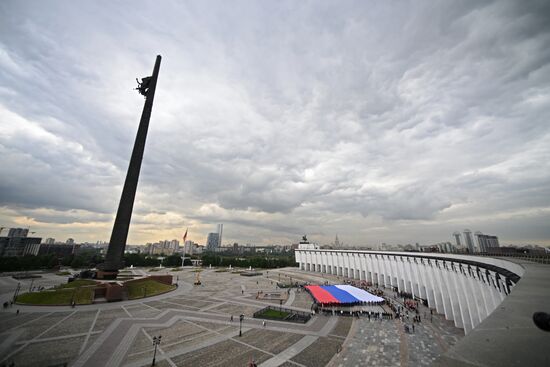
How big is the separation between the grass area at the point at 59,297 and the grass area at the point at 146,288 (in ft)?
21.3

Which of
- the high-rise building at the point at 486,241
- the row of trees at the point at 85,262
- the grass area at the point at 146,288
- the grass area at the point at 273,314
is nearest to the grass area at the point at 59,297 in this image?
the grass area at the point at 146,288

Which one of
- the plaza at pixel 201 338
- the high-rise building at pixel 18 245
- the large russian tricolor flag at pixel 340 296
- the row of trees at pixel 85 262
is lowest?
the plaza at pixel 201 338

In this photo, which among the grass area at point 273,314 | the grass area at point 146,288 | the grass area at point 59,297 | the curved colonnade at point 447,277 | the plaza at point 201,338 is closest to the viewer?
the plaza at point 201,338

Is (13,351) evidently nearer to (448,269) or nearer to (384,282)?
(448,269)

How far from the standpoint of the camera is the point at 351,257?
2940 inches

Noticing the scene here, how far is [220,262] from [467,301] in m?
100

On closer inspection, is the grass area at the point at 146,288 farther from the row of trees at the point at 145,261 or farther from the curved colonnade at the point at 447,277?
the row of trees at the point at 145,261

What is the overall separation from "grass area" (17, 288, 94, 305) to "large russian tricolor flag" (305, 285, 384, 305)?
39.4 meters

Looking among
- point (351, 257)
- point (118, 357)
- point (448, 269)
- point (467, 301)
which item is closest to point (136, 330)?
point (118, 357)

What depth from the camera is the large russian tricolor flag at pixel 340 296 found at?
40169mm

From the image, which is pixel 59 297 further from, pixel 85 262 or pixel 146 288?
pixel 85 262

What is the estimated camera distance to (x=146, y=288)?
47094 millimetres

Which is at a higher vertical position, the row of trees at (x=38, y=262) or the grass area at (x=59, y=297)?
the row of trees at (x=38, y=262)

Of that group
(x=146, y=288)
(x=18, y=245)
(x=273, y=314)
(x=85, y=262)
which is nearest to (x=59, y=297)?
(x=146, y=288)
